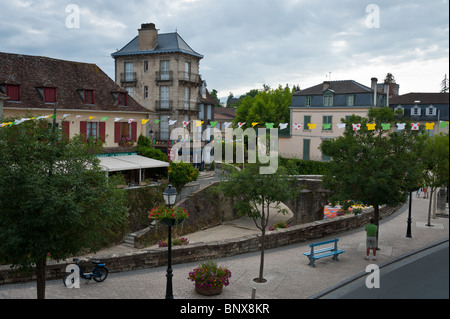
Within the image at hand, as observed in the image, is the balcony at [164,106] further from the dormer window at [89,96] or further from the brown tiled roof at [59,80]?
the dormer window at [89,96]

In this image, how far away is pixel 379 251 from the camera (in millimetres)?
17141

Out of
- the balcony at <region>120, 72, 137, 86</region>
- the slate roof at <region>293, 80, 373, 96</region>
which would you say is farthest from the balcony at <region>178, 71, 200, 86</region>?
the slate roof at <region>293, 80, 373, 96</region>

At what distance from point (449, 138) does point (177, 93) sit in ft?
127

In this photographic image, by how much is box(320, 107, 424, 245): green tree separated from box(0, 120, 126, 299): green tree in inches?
373

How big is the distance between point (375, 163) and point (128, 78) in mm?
32310

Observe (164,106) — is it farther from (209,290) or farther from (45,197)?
(45,197)

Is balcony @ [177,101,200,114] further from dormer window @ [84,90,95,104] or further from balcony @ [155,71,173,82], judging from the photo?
dormer window @ [84,90,95,104]

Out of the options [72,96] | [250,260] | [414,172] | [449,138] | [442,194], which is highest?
[72,96]

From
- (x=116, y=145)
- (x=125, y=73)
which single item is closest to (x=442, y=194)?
(x=116, y=145)

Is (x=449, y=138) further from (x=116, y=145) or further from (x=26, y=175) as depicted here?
(x=116, y=145)

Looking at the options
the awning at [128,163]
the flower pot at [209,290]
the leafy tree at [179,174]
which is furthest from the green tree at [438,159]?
the awning at [128,163]

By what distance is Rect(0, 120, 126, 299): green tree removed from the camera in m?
11.0

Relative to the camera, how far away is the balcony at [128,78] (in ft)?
140

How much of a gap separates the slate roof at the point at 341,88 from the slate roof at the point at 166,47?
12052mm
